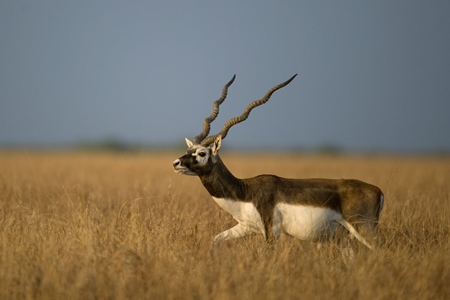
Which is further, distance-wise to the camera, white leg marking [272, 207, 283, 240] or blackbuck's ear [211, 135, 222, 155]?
blackbuck's ear [211, 135, 222, 155]

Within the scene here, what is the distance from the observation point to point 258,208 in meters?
8.16

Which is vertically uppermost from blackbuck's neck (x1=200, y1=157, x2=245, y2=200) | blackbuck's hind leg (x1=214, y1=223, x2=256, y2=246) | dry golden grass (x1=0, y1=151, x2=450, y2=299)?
blackbuck's neck (x1=200, y1=157, x2=245, y2=200)

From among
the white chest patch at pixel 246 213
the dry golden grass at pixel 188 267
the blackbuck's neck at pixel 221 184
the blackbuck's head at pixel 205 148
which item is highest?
the blackbuck's head at pixel 205 148

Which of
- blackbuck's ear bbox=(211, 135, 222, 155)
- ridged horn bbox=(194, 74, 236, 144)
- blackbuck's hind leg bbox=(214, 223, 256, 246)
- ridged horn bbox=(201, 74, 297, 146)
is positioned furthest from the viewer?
ridged horn bbox=(194, 74, 236, 144)

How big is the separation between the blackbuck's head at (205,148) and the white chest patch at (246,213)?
54cm

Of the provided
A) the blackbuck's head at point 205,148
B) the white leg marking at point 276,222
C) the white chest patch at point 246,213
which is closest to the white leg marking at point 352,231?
the white leg marking at point 276,222

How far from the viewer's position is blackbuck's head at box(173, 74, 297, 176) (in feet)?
27.0

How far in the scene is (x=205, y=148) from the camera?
27.3ft

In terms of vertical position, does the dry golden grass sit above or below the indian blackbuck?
below

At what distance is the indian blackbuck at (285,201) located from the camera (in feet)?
26.7

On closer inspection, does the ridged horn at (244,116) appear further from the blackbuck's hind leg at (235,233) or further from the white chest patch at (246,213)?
the blackbuck's hind leg at (235,233)

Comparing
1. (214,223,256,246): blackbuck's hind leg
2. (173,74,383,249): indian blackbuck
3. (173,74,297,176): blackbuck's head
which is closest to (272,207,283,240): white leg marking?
(173,74,383,249): indian blackbuck

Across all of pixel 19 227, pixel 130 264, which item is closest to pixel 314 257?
pixel 130 264

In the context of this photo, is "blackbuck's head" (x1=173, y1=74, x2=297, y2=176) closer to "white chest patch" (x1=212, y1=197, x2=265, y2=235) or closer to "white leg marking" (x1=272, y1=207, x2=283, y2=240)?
"white chest patch" (x1=212, y1=197, x2=265, y2=235)
